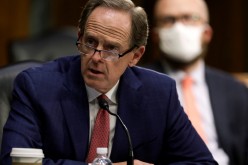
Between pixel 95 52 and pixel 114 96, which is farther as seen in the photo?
pixel 114 96

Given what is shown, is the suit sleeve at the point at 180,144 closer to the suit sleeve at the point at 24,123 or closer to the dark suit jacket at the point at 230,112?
the suit sleeve at the point at 24,123

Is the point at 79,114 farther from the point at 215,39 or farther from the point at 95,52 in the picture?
the point at 215,39

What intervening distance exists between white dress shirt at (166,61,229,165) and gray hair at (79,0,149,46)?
1.17 m

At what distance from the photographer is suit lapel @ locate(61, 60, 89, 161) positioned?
8.36 ft

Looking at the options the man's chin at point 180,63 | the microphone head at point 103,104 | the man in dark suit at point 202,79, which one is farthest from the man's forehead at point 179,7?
the microphone head at point 103,104

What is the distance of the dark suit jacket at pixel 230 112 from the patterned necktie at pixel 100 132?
1237 mm

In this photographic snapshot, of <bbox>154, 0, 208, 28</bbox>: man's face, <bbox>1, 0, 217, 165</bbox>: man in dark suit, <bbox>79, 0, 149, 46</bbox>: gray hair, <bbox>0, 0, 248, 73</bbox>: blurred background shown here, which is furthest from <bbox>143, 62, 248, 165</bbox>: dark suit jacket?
<bbox>79, 0, 149, 46</bbox>: gray hair

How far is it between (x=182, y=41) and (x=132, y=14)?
1.41m

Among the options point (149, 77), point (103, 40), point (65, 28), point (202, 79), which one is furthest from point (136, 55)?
point (65, 28)

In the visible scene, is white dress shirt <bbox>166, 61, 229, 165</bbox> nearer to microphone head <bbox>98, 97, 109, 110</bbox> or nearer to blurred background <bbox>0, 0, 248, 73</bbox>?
blurred background <bbox>0, 0, 248, 73</bbox>

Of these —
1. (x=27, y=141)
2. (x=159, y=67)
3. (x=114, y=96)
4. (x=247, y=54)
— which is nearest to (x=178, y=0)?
(x=159, y=67)

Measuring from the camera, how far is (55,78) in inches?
103

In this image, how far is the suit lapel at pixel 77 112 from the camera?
2547 mm

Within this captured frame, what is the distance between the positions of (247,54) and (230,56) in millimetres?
174
